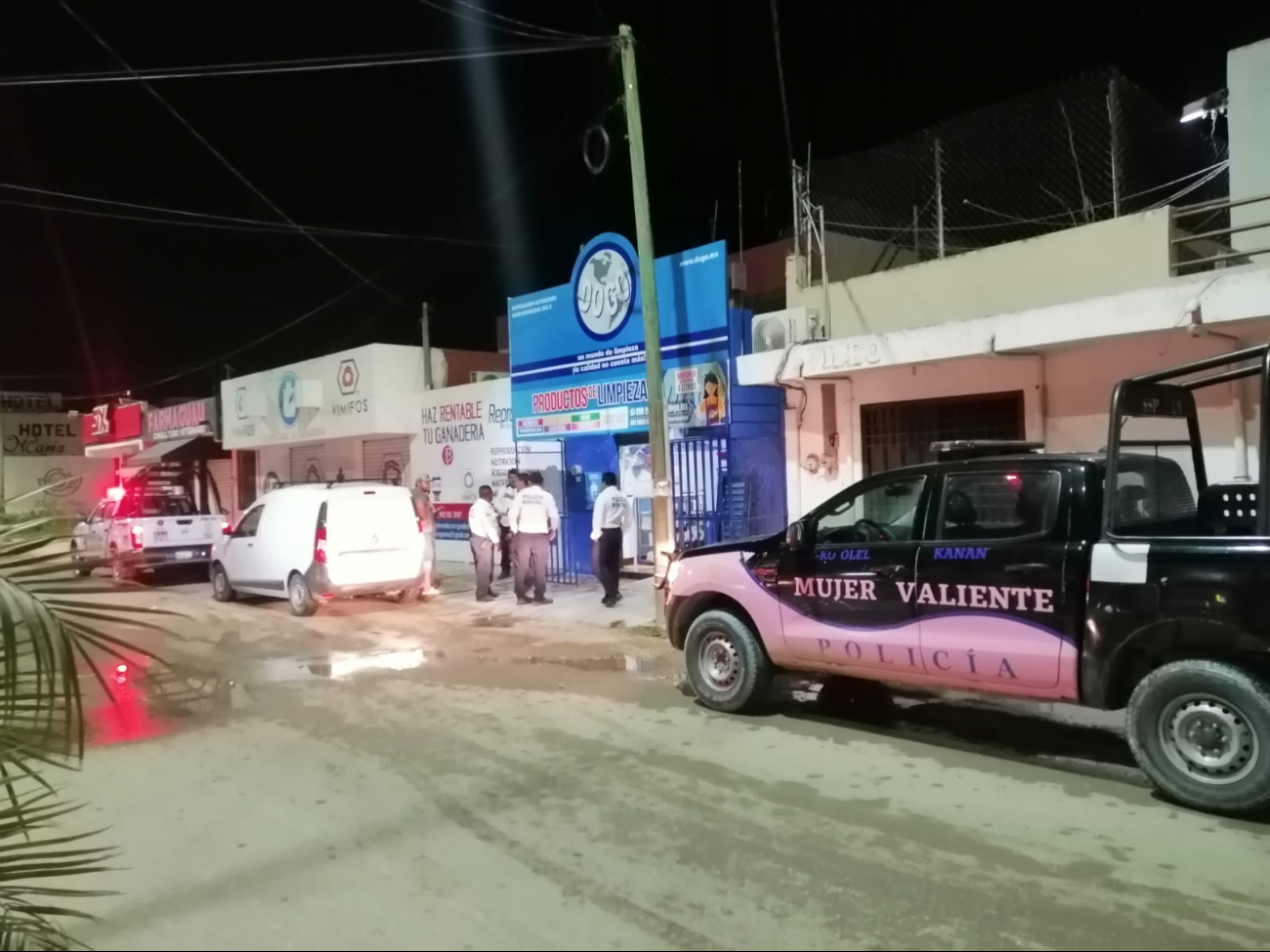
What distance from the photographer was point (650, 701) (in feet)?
26.1

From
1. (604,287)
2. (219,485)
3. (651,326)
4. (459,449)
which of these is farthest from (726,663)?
(219,485)

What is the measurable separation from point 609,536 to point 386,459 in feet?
32.8

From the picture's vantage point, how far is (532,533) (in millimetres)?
13586

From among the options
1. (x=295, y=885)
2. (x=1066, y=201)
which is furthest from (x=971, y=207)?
(x=295, y=885)

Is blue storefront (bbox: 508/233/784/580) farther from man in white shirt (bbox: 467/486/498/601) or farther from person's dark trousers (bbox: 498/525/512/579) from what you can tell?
man in white shirt (bbox: 467/486/498/601)

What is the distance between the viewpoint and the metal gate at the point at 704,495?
1334cm

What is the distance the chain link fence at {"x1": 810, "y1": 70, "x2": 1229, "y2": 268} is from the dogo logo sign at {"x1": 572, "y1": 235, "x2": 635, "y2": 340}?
3311mm

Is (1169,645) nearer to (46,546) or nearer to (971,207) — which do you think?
(46,546)

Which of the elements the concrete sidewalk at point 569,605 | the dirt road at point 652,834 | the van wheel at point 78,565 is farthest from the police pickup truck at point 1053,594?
the van wheel at point 78,565

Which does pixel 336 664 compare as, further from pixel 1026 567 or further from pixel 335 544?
pixel 1026 567

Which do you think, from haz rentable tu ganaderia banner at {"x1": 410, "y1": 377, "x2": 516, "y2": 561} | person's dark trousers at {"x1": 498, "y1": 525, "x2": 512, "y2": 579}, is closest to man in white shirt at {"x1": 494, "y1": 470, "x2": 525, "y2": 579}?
person's dark trousers at {"x1": 498, "y1": 525, "x2": 512, "y2": 579}

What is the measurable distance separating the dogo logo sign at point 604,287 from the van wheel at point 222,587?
22.5 ft

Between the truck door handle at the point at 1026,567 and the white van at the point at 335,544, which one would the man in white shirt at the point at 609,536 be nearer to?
the white van at the point at 335,544

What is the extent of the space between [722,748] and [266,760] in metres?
3.00
